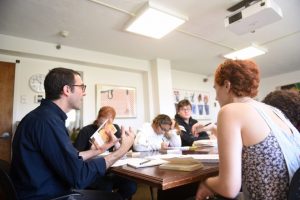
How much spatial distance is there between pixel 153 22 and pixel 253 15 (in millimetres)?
1134

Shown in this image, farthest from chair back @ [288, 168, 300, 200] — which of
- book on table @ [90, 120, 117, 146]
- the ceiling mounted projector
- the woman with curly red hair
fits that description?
the ceiling mounted projector

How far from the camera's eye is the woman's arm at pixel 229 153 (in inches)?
30.9

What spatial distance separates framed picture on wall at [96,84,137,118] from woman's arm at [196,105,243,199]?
3.13 m

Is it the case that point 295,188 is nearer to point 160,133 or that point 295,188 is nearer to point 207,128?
point 207,128

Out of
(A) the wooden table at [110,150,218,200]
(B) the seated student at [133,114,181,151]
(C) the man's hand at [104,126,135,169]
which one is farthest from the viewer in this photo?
(B) the seated student at [133,114,181,151]

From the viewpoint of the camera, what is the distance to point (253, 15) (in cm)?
226

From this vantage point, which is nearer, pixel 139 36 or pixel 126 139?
pixel 126 139

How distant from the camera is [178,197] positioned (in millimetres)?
1654

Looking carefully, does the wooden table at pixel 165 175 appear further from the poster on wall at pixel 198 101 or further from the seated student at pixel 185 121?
the poster on wall at pixel 198 101

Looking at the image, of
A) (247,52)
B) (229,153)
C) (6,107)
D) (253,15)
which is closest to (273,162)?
(229,153)

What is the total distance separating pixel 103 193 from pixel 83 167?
378 mm

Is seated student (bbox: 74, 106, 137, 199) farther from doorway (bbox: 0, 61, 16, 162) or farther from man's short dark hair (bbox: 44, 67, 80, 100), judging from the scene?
doorway (bbox: 0, 61, 16, 162)

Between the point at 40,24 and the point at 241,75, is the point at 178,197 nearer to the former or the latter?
the point at 241,75

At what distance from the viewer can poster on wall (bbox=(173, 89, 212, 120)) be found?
16.7 ft
